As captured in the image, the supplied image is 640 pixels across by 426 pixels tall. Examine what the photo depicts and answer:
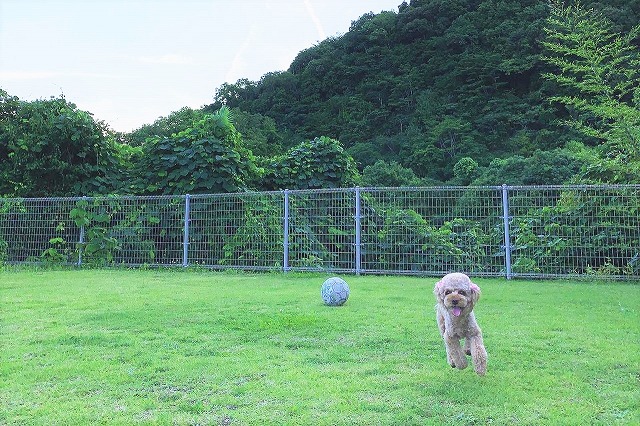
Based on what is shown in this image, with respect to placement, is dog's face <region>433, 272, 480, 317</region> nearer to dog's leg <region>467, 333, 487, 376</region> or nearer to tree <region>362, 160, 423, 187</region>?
dog's leg <region>467, 333, 487, 376</region>

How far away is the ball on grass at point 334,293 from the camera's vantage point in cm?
485

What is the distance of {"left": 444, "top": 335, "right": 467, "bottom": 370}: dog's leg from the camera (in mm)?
2588

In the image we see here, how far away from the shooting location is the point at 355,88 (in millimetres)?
39250

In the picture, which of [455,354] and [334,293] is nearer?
[455,354]

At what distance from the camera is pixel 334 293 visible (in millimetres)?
4848

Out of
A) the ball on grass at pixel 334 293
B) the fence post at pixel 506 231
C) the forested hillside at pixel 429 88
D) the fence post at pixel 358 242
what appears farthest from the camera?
the forested hillside at pixel 429 88

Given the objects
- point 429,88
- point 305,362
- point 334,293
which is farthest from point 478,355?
point 429,88

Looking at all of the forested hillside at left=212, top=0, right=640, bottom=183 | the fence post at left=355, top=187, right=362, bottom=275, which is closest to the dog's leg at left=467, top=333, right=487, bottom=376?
the fence post at left=355, top=187, right=362, bottom=275

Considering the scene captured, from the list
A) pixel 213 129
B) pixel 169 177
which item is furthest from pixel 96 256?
pixel 213 129

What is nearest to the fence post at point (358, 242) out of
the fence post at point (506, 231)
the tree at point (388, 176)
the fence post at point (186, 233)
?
the fence post at point (506, 231)

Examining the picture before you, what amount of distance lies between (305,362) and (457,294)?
960mm

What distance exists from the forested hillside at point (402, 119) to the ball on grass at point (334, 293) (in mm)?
5032

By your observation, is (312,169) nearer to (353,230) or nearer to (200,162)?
(200,162)

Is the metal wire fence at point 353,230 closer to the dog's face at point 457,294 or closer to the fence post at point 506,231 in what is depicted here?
the fence post at point 506,231
